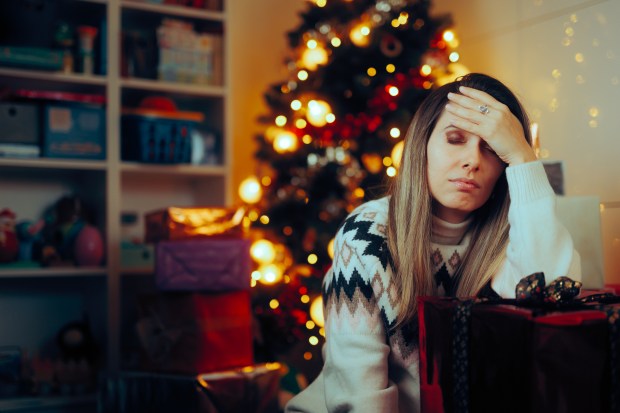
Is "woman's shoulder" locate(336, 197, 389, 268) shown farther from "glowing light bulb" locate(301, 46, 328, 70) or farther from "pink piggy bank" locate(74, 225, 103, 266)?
"pink piggy bank" locate(74, 225, 103, 266)

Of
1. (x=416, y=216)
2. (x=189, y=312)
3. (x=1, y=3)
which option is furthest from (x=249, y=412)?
(x=1, y=3)

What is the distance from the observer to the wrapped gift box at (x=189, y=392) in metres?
2.15

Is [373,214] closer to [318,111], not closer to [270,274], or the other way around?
[318,111]

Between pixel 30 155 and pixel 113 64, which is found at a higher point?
pixel 113 64

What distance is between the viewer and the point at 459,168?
1248mm

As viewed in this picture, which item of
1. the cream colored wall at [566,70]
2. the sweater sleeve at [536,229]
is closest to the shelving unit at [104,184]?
the cream colored wall at [566,70]

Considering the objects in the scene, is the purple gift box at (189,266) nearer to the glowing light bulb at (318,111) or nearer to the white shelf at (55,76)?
the glowing light bulb at (318,111)

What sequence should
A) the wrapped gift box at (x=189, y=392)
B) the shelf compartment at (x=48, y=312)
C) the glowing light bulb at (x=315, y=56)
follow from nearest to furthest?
the wrapped gift box at (x=189, y=392) → the glowing light bulb at (x=315, y=56) → the shelf compartment at (x=48, y=312)

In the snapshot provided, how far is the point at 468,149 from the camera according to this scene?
125 cm

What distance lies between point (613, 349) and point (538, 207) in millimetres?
339

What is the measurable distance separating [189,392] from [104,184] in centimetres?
103

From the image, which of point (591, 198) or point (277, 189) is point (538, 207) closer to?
point (591, 198)

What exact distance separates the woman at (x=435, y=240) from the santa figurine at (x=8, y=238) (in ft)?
5.58

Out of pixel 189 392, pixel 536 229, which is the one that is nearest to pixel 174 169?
pixel 189 392
